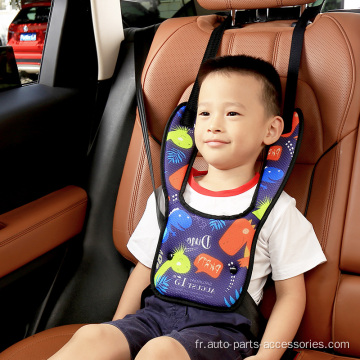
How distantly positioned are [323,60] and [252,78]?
0.23 meters

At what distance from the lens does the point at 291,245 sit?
129 cm

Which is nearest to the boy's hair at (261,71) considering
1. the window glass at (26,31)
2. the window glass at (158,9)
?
the window glass at (26,31)

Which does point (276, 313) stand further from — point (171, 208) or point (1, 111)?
point (1, 111)

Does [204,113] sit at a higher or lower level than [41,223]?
higher

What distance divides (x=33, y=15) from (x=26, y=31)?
77 mm

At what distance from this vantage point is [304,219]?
4.38 ft

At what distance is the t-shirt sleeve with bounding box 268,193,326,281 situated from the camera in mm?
1293

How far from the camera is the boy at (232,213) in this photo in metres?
Answer: 1.19

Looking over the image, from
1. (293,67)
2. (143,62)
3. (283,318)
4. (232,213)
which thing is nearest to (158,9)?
(143,62)

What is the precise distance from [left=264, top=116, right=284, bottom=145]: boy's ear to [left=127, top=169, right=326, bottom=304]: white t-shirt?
11 centimetres

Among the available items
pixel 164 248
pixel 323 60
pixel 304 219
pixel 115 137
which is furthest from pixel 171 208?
pixel 323 60

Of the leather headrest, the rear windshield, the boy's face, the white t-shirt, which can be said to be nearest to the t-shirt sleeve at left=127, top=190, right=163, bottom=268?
the white t-shirt

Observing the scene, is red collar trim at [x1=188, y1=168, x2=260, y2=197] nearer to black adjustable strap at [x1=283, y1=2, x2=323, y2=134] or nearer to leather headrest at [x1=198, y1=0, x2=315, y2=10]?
black adjustable strap at [x1=283, y1=2, x2=323, y2=134]

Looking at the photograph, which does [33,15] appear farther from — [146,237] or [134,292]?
[134,292]
